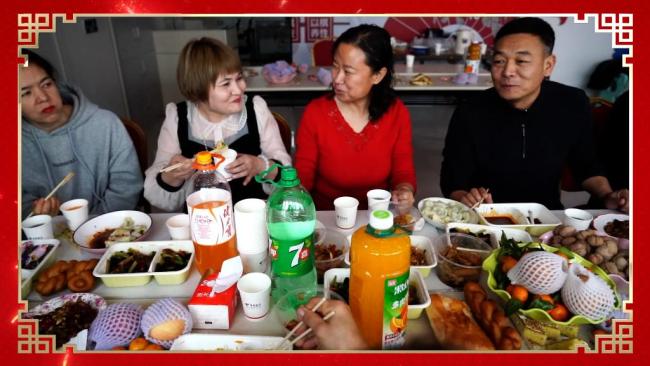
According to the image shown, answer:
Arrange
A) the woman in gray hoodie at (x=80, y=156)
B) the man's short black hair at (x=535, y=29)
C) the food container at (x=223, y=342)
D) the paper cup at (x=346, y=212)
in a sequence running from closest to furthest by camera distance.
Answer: the food container at (x=223, y=342) < the paper cup at (x=346, y=212) < the man's short black hair at (x=535, y=29) < the woman in gray hoodie at (x=80, y=156)

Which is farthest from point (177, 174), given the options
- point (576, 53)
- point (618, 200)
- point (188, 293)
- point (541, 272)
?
point (576, 53)

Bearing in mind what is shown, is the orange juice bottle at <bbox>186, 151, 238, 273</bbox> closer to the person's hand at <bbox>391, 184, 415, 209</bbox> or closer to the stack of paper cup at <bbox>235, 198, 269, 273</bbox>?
the stack of paper cup at <bbox>235, 198, 269, 273</bbox>

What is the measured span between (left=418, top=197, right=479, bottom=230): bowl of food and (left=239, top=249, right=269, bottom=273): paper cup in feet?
1.89

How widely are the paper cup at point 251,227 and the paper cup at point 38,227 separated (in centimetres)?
63

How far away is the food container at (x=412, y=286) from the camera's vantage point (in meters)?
0.90

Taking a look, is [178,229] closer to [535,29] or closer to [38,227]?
[38,227]

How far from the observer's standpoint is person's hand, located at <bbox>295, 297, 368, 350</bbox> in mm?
770

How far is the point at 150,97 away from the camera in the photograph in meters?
4.90

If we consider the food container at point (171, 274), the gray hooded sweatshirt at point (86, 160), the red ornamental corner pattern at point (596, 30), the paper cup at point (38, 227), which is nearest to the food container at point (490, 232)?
the red ornamental corner pattern at point (596, 30)

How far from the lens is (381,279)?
0.77 meters

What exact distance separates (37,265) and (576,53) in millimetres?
5920

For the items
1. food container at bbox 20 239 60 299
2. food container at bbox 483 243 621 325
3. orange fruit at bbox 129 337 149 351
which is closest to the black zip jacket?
food container at bbox 483 243 621 325

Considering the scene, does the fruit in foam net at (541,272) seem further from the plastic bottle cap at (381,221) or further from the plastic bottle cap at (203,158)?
the plastic bottle cap at (203,158)

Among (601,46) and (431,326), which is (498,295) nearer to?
(431,326)
